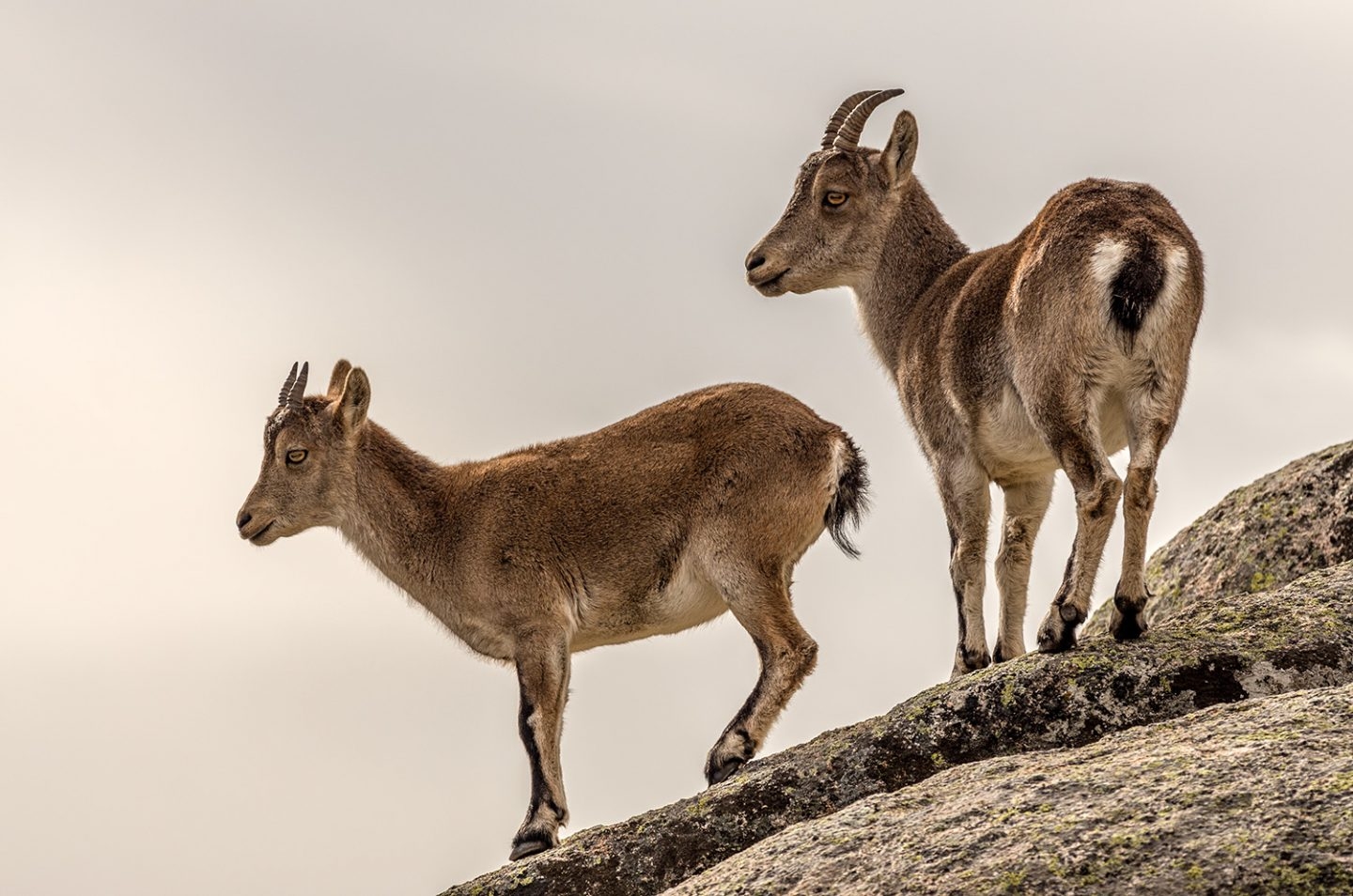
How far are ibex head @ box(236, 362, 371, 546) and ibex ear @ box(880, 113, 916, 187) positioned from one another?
16.1ft

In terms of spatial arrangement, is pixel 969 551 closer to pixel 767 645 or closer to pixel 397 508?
pixel 767 645

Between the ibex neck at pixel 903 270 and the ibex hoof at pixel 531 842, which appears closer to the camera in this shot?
the ibex hoof at pixel 531 842

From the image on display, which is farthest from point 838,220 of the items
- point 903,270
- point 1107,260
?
point 1107,260

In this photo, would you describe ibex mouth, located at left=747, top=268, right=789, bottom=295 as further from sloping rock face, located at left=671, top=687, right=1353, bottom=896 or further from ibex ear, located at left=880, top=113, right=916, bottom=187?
sloping rock face, located at left=671, top=687, right=1353, bottom=896

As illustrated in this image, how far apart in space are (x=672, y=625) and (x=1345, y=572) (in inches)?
206

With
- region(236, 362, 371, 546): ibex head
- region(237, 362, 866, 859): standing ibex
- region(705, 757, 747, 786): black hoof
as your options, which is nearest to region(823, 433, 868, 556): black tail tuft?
region(237, 362, 866, 859): standing ibex

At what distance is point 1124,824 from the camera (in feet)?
22.7

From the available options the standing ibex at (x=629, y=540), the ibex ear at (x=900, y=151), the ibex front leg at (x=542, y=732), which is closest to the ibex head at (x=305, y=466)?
the standing ibex at (x=629, y=540)

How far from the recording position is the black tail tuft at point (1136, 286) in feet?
34.6

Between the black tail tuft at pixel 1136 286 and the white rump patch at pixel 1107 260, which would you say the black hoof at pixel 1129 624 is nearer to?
the black tail tuft at pixel 1136 286

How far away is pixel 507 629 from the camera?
44.5 ft

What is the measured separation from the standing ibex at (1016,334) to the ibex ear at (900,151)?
0.6 inches

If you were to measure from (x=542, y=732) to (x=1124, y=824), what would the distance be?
6651mm

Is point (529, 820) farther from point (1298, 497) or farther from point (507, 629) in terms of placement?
point (1298, 497)
